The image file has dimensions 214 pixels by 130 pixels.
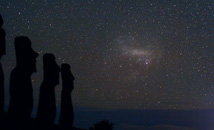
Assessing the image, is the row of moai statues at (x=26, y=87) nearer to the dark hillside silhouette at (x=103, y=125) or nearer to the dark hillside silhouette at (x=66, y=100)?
the dark hillside silhouette at (x=66, y=100)

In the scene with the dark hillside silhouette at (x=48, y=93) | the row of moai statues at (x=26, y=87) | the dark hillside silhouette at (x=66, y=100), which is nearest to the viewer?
the row of moai statues at (x=26, y=87)

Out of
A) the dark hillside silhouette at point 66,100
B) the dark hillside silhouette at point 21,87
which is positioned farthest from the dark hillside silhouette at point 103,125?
the dark hillside silhouette at point 21,87

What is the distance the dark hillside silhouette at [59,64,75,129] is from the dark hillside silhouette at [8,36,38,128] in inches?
163

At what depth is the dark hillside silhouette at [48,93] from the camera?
1275 cm

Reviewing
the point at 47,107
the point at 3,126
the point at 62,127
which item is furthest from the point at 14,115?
the point at 62,127

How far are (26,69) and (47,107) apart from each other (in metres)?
2.46

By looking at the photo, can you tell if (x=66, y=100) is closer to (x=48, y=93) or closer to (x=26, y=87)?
(x=48, y=93)

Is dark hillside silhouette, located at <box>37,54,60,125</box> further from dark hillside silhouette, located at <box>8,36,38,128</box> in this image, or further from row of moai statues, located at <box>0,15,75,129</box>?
dark hillside silhouette, located at <box>8,36,38,128</box>

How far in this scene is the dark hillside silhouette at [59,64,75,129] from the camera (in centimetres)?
1518

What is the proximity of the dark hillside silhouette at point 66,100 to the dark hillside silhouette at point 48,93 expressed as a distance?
5.99 ft

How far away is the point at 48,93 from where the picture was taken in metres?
13.0

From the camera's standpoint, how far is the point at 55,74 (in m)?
13.7

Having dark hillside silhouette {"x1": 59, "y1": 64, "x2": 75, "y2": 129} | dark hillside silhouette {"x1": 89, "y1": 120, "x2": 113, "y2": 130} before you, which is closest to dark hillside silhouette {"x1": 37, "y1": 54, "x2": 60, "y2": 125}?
dark hillside silhouette {"x1": 59, "y1": 64, "x2": 75, "y2": 129}

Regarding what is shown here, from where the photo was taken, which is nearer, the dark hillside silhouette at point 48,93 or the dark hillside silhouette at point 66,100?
the dark hillside silhouette at point 48,93
